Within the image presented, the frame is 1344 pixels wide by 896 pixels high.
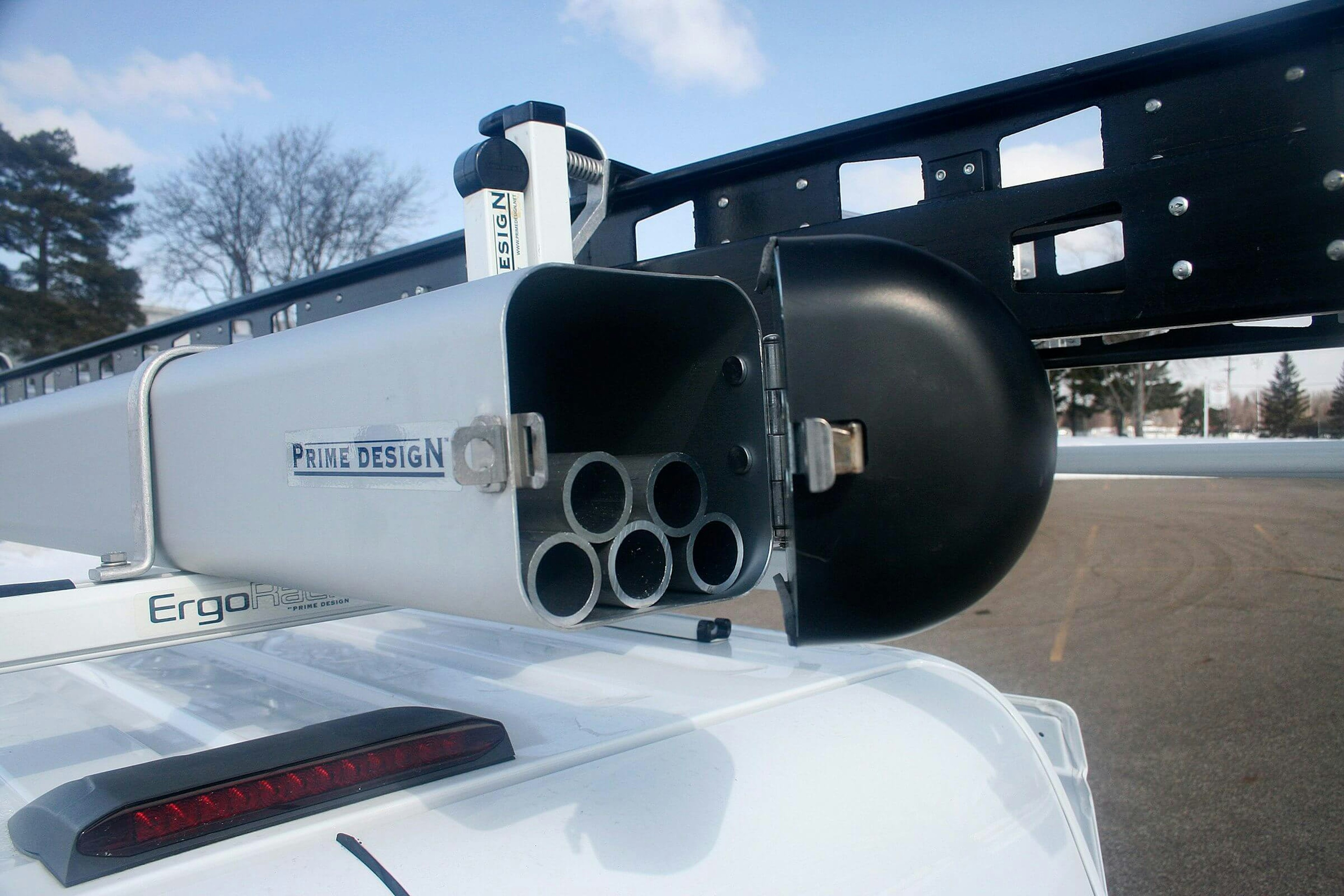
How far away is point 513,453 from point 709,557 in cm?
38

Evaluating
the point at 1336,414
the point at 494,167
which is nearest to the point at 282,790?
the point at 494,167

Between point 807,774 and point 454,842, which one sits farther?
point 807,774

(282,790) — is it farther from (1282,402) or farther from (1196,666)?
(1282,402)

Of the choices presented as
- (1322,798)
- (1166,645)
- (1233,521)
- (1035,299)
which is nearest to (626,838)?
(1035,299)

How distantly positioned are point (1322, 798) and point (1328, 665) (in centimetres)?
337

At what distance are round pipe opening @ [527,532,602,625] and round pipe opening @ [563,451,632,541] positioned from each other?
30 mm

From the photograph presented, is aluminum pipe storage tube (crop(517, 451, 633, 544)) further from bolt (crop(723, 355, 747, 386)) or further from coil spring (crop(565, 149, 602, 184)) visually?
coil spring (crop(565, 149, 602, 184))

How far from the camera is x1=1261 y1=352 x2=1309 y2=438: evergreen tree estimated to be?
12.3m

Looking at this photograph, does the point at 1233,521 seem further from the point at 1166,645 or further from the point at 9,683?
the point at 9,683

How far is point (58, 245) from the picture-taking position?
25.0 meters

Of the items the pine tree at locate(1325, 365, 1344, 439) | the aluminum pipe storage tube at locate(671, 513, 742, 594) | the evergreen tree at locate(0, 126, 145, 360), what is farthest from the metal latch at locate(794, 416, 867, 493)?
the evergreen tree at locate(0, 126, 145, 360)

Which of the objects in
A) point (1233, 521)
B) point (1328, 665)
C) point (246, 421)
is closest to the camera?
point (246, 421)

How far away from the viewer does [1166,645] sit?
920cm

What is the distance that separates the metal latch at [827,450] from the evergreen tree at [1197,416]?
1978 centimetres
